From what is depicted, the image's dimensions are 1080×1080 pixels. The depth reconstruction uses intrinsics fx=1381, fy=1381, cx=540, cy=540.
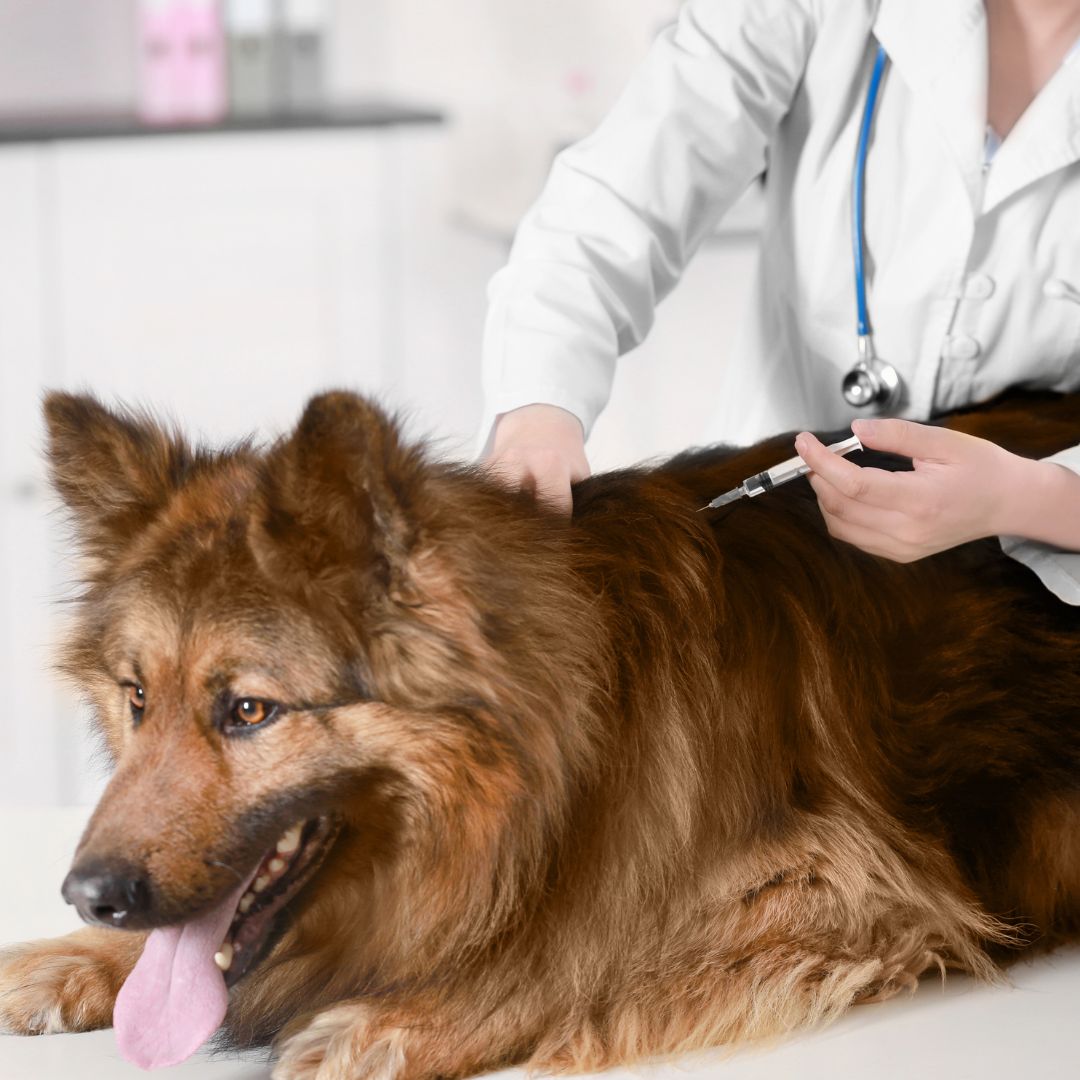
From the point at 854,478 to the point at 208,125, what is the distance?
2744 millimetres

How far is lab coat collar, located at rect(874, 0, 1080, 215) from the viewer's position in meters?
1.53

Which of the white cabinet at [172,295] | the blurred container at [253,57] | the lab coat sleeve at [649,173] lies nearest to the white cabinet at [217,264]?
the white cabinet at [172,295]

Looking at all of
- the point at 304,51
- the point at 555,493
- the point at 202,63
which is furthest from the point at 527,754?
the point at 304,51

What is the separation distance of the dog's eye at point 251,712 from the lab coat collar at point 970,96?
0.97 m

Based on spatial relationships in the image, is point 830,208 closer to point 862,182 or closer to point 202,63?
point 862,182

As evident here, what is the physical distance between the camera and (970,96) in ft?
5.12

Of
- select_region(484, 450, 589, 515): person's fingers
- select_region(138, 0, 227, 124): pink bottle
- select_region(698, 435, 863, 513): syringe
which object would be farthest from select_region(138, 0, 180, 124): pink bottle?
select_region(698, 435, 863, 513): syringe

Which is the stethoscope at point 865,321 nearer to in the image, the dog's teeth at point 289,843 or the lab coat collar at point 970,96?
the lab coat collar at point 970,96

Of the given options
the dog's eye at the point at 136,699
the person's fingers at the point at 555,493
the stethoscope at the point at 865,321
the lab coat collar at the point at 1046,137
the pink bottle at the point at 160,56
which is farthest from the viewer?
the pink bottle at the point at 160,56

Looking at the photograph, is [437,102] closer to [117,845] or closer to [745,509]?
[745,509]

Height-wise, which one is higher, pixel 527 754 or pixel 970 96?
pixel 970 96

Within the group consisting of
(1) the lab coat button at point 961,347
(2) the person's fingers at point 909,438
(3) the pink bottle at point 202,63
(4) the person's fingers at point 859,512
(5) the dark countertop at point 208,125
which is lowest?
(4) the person's fingers at point 859,512

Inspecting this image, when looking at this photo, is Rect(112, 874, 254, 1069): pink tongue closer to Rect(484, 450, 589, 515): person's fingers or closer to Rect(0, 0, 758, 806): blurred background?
Rect(484, 450, 589, 515): person's fingers

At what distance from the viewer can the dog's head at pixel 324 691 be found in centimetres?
113
